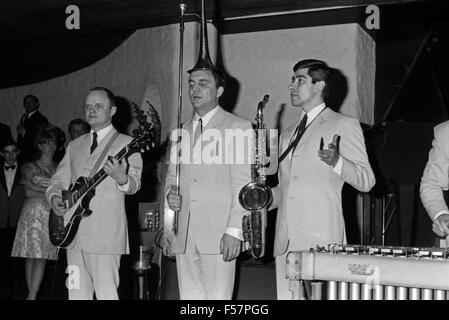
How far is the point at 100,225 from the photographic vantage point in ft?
10.3

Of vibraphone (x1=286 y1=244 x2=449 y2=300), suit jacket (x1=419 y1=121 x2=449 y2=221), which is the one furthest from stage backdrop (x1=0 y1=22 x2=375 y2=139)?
vibraphone (x1=286 y1=244 x2=449 y2=300)

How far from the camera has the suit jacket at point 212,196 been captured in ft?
9.95

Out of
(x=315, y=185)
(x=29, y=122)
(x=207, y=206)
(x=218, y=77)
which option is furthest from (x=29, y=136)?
(x=315, y=185)

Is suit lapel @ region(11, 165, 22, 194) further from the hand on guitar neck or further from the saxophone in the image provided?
the saxophone

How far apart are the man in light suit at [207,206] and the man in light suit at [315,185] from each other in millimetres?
220

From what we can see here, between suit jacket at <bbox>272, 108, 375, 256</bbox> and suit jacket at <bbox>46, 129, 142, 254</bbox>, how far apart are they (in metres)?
0.81

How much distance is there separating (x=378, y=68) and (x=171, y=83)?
1.86 meters

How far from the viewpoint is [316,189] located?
9.70ft

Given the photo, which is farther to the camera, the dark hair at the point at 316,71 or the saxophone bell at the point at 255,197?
the dark hair at the point at 316,71

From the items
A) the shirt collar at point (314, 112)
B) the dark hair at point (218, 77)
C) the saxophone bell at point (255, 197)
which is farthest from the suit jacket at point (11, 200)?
the shirt collar at point (314, 112)

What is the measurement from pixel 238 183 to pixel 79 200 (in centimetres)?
89

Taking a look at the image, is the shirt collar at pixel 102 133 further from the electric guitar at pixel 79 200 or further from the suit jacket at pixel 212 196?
the suit jacket at pixel 212 196

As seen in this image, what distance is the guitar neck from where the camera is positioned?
3232 millimetres
